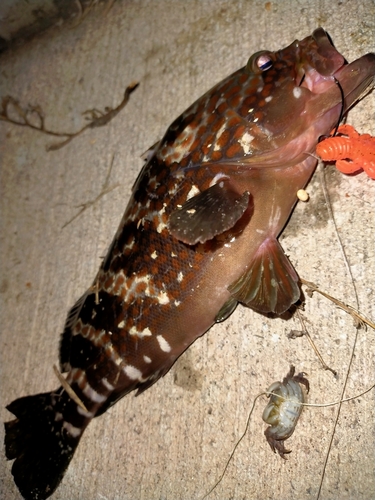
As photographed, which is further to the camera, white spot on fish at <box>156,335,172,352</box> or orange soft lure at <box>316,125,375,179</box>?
white spot on fish at <box>156,335,172,352</box>

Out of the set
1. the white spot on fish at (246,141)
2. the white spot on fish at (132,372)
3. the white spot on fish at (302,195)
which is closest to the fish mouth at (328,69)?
the white spot on fish at (246,141)

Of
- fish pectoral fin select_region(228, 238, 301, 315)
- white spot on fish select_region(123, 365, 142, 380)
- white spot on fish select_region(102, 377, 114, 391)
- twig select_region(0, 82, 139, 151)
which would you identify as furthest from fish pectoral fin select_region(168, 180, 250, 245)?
twig select_region(0, 82, 139, 151)

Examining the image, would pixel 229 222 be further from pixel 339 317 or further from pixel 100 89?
pixel 100 89

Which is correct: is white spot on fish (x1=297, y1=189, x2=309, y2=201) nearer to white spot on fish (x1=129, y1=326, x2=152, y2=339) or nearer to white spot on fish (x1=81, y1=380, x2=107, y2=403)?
white spot on fish (x1=129, y1=326, x2=152, y2=339)

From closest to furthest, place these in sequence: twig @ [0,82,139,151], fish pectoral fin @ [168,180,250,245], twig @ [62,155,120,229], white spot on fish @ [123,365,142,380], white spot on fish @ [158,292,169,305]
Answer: fish pectoral fin @ [168,180,250,245]
white spot on fish @ [158,292,169,305]
white spot on fish @ [123,365,142,380]
twig @ [62,155,120,229]
twig @ [0,82,139,151]

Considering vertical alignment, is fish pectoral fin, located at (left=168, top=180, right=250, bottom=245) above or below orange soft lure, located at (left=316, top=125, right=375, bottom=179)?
above

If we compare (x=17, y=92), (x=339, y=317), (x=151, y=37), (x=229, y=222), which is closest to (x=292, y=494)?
(x=339, y=317)

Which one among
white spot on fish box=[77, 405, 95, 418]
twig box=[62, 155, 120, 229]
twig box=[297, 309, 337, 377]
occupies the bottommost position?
twig box=[297, 309, 337, 377]

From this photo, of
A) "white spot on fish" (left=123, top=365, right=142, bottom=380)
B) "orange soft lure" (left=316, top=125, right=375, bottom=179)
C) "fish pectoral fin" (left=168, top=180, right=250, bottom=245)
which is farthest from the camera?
"white spot on fish" (left=123, top=365, right=142, bottom=380)
